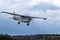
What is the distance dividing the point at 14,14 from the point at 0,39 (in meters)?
102

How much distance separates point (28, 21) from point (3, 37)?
10650 centimetres

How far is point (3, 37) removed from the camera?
552 ft

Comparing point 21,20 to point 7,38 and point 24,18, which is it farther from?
point 7,38

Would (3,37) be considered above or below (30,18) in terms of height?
below

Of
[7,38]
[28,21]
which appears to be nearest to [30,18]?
[28,21]

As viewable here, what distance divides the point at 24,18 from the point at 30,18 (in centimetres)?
195

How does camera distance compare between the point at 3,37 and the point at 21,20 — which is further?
the point at 3,37

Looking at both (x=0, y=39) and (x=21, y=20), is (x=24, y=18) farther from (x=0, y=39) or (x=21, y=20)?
(x=0, y=39)

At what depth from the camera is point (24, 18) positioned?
6588 cm

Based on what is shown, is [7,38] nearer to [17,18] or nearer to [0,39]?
[0,39]

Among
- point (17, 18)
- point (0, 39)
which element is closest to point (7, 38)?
point (0, 39)

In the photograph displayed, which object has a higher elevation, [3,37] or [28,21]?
[28,21]

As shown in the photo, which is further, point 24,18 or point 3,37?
point 3,37

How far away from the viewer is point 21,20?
211 ft
